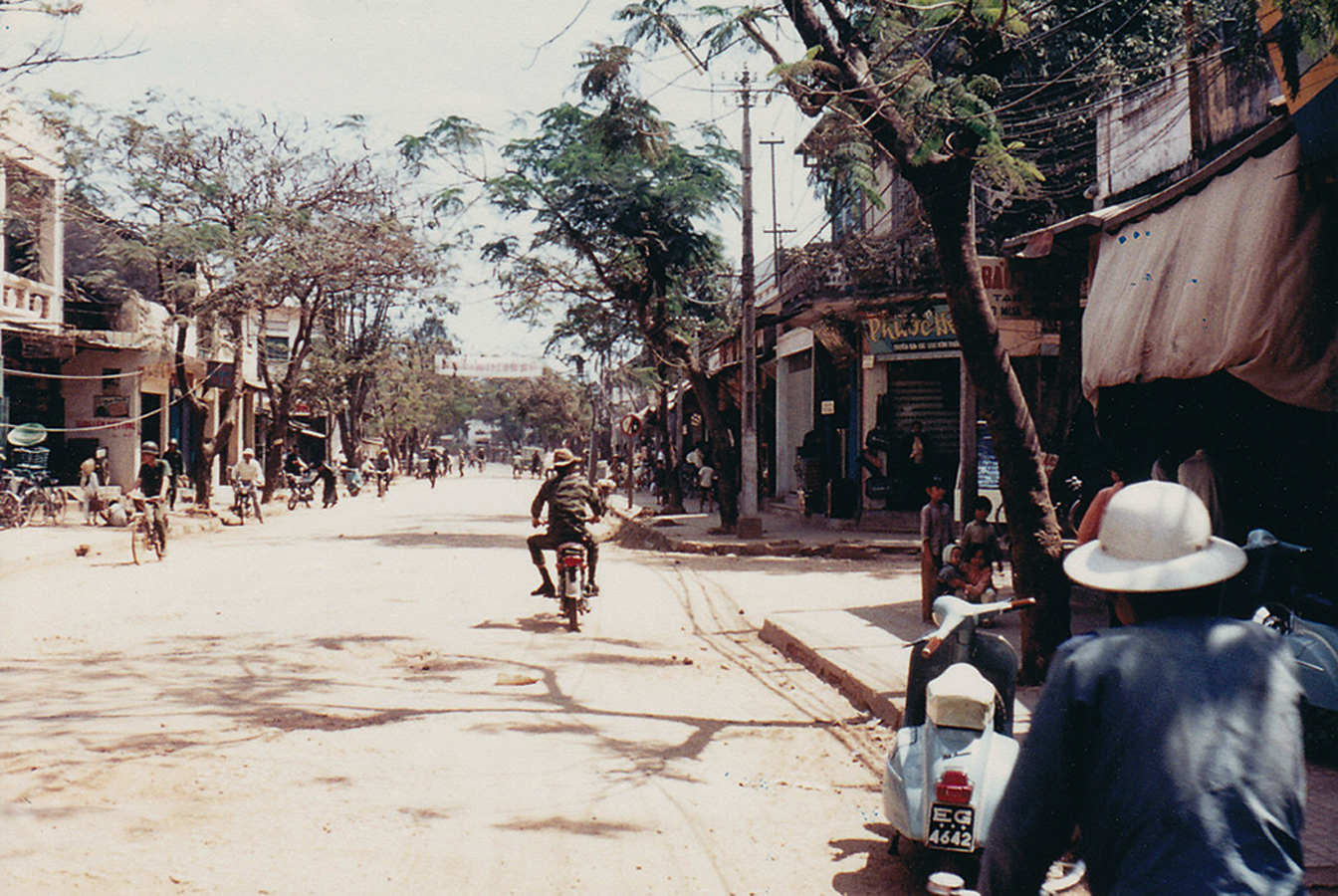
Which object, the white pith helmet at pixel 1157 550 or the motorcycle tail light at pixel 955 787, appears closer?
the white pith helmet at pixel 1157 550

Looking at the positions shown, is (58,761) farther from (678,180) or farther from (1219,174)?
(678,180)

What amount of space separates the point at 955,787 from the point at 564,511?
7220 millimetres

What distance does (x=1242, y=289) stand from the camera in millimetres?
6605

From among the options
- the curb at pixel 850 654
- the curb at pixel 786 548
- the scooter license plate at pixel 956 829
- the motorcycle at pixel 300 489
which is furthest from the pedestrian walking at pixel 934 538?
the motorcycle at pixel 300 489

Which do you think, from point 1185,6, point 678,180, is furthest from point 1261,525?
point 678,180

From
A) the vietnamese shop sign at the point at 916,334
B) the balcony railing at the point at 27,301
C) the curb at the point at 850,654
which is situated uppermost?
the balcony railing at the point at 27,301

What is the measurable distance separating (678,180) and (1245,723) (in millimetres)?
21674

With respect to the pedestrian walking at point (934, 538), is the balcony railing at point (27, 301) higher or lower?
higher

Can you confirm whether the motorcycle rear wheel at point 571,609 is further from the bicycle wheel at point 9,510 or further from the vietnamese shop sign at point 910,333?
the bicycle wheel at point 9,510

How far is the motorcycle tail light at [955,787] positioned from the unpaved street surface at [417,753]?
2.13ft

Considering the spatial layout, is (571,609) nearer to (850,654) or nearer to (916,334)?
(850,654)

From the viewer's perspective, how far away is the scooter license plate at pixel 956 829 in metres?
4.00

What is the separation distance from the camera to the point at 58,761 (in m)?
5.64

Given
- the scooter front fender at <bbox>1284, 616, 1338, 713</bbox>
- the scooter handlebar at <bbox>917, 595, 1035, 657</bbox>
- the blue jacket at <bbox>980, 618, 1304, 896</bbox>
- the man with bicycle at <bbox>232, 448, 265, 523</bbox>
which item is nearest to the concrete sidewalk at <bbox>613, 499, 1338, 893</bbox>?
the scooter handlebar at <bbox>917, 595, 1035, 657</bbox>
